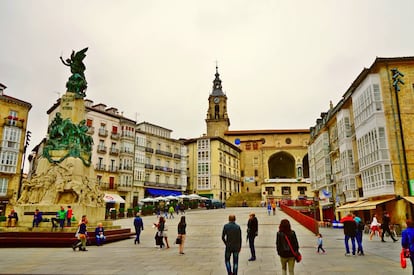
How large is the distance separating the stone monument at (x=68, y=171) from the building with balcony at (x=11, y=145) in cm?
2503

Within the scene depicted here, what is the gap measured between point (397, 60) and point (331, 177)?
15173 millimetres

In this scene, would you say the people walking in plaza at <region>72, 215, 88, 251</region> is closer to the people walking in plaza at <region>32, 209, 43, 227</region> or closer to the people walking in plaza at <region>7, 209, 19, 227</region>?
the people walking in plaza at <region>32, 209, 43, 227</region>

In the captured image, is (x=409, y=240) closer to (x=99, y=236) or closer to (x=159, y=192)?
(x=99, y=236)

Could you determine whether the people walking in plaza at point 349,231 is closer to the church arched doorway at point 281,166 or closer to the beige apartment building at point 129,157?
the beige apartment building at point 129,157

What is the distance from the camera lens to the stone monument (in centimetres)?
1566

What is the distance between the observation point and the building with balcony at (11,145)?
123ft

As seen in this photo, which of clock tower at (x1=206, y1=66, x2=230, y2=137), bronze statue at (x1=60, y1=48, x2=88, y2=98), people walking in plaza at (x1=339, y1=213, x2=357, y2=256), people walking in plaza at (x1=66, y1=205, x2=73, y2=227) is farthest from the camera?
clock tower at (x1=206, y1=66, x2=230, y2=137)

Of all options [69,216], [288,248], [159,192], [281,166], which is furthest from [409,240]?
[281,166]

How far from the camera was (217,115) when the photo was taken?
82625 mm

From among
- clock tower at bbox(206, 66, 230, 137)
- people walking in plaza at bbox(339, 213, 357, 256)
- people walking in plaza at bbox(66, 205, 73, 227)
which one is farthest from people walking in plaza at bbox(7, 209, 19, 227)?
clock tower at bbox(206, 66, 230, 137)

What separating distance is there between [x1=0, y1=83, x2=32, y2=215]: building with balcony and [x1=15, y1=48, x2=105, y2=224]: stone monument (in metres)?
25.0

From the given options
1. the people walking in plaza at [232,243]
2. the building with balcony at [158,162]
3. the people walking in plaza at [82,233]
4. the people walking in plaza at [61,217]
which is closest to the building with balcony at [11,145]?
the building with balcony at [158,162]

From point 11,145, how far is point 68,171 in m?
28.8

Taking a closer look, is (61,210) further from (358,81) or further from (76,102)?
(358,81)
